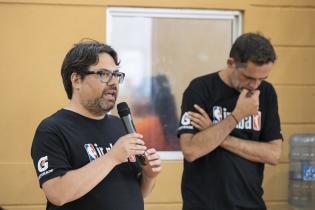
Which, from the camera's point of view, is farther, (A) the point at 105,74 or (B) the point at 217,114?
(B) the point at 217,114

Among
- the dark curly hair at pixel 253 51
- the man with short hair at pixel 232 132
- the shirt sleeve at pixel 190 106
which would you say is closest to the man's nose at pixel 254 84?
the man with short hair at pixel 232 132

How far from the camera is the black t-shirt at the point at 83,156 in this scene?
84.0 inches

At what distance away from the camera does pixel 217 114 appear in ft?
9.45

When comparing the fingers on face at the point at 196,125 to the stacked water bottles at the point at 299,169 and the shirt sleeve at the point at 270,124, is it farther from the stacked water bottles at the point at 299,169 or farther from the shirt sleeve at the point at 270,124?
the stacked water bottles at the point at 299,169

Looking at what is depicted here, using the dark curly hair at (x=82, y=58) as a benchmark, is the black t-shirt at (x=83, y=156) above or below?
below

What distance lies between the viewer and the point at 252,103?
2.79 meters

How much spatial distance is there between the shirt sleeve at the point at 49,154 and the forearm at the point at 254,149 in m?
1.00

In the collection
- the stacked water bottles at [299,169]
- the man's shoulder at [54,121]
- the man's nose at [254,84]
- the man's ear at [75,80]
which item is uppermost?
the man's ear at [75,80]

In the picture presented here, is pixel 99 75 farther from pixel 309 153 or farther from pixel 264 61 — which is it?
pixel 309 153

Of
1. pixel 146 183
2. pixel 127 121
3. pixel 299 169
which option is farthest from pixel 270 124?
pixel 299 169

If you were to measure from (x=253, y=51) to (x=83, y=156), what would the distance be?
43.5 inches

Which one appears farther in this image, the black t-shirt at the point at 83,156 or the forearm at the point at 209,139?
the forearm at the point at 209,139

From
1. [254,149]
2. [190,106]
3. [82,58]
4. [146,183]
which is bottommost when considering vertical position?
[146,183]

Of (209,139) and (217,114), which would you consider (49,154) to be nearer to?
→ (209,139)
